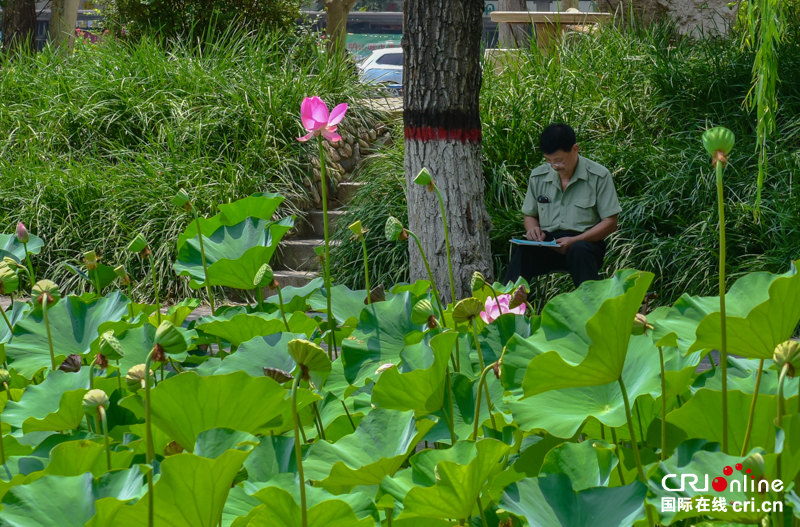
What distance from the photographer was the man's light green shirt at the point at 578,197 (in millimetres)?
4438

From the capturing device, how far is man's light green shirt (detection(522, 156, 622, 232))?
4.44m

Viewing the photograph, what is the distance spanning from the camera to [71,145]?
7508 mm

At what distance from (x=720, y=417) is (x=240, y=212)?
1.32m

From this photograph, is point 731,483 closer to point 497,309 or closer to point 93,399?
point 93,399

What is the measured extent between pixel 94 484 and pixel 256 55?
737 centimetres

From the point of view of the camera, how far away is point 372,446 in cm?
102

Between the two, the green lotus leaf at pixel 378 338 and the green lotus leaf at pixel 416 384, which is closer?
the green lotus leaf at pixel 416 384

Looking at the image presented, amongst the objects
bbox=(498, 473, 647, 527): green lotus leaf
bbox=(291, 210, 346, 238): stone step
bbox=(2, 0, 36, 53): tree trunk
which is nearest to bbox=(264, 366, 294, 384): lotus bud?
bbox=(498, 473, 647, 527): green lotus leaf

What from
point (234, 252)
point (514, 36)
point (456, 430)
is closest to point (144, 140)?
point (514, 36)

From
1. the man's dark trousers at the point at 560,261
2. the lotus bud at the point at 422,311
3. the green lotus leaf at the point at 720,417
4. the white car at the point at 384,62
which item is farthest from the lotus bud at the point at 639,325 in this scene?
the white car at the point at 384,62

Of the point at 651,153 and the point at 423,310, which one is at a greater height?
the point at 423,310

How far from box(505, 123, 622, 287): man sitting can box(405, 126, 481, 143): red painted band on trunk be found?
0.47 m

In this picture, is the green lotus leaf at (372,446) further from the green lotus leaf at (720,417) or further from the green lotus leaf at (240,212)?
the green lotus leaf at (240,212)

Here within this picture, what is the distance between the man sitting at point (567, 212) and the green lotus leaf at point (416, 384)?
321 centimetres
